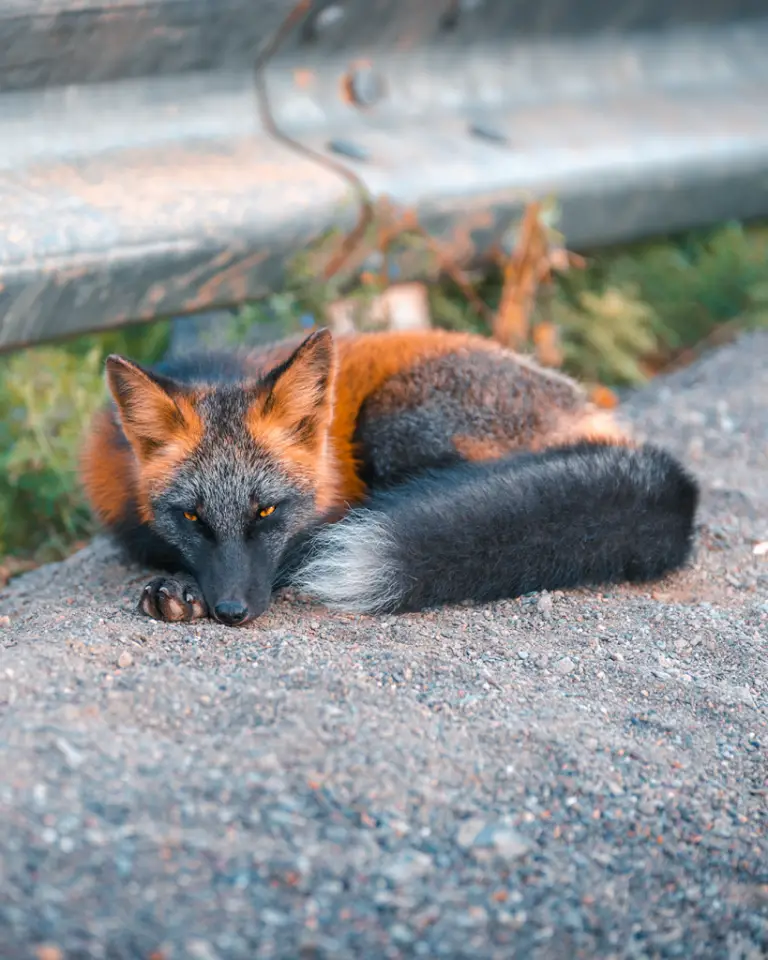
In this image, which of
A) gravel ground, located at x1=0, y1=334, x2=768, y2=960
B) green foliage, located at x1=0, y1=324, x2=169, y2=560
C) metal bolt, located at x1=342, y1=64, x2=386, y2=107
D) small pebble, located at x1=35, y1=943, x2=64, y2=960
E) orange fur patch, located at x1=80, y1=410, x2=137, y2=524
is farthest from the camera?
metal bolt, located at x1=342, y1=64, x2=386, y2=107

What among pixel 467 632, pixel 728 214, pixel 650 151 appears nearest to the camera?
pixel 467 632

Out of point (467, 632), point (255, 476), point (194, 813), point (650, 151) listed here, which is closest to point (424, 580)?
point (467, 632)

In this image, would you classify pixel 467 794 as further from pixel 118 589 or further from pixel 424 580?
pixel 118 589

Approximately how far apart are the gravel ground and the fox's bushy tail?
0.14 metres

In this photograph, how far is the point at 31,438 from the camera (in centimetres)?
473

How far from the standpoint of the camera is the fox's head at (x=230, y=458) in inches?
137

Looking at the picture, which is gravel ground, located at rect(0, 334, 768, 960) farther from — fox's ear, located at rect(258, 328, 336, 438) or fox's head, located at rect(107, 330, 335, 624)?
fox's ear, located at rect(258, 328, 336, 438)

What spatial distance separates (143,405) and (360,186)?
1915 mm

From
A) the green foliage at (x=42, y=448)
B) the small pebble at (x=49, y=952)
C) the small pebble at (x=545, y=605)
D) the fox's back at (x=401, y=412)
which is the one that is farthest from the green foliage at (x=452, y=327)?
the small pebble at (x=49, y=952)

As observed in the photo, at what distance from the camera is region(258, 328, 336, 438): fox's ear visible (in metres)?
3.53

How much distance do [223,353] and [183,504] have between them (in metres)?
0.92

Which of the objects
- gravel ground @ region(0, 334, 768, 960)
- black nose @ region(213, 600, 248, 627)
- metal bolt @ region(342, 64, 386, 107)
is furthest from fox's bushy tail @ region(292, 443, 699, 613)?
metal bolt @ region(342, 64, 386, 107)

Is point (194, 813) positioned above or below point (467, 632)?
above

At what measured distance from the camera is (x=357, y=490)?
402 centimetres
